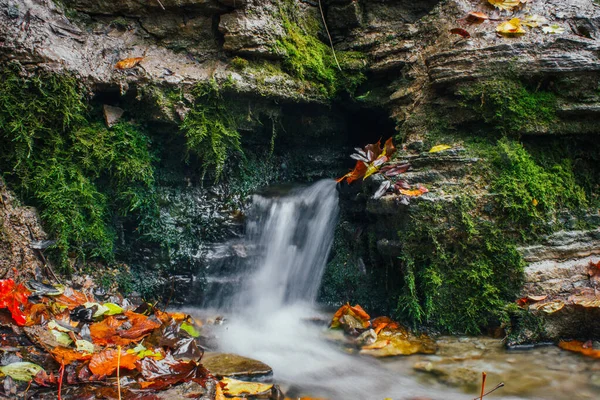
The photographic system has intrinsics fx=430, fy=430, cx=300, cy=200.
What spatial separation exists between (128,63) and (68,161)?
1.15 m

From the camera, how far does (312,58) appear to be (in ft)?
17.0

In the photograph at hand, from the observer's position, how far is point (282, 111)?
5590mm

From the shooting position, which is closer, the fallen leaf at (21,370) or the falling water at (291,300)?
the fallen leaf at (21,370)

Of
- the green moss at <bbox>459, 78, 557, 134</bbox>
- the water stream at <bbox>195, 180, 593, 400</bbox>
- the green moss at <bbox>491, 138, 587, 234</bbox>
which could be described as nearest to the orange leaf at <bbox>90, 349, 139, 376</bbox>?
the water stream at <bbox>195, 180, 593, 400</bbox>

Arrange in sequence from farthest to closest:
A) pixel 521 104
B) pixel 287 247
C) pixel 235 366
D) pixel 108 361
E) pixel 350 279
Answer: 1. pixel 287 247
2. pixel 350 279
3. pixel 521 104
4. pixel 235 366
5. pixel 108 361

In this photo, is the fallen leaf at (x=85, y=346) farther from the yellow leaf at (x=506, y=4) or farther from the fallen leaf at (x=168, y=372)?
the yellow leaf at (x=506, y=4)

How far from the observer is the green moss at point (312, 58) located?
5035 mm

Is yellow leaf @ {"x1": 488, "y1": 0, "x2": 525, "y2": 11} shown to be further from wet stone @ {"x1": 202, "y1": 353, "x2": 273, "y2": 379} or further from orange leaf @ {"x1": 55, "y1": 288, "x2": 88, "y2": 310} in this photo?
orange leaf @ {"x1": 55, "y1": 288, "x2": 88, "y2": 310}

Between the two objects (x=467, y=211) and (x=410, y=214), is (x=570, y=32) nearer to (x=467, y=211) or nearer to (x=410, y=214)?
(x=467, y=211)

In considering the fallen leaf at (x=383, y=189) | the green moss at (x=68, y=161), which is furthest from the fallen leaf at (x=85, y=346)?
the fallen leaf at (x=383, y=189)

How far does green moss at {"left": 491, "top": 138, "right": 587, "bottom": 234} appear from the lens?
3.91m

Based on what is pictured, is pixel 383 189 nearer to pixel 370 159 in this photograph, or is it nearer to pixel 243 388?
pixel 370 159

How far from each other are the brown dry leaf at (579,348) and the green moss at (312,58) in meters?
3.47

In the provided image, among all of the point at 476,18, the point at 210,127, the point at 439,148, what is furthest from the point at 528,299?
the point at 210,127
